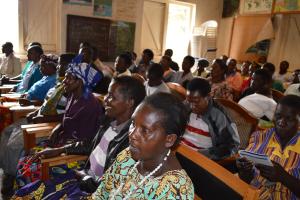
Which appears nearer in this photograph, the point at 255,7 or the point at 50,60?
the point at 50,60

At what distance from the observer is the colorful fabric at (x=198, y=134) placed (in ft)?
6.91

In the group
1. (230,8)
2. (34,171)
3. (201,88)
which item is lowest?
(34,171)

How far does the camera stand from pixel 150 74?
11.9 feet

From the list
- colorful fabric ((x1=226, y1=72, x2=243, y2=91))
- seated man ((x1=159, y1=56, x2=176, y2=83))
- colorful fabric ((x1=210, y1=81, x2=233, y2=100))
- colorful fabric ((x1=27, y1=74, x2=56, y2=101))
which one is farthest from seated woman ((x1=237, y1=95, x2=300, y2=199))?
colorful fabric ((x1=226, y1=72, x2=243, y2=91))

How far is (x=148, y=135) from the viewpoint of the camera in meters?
1.07

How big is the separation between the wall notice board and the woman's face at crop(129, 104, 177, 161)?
572 centimetres

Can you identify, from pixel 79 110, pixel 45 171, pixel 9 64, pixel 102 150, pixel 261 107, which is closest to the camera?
pixel 102 150

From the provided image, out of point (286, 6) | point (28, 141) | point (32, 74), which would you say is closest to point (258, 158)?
point (28, 141)

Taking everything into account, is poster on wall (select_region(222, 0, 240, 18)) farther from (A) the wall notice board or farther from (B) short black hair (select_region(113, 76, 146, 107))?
(B) short black hair (select_region(113, 76, 146, 107))

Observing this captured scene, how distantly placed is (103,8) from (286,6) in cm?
426

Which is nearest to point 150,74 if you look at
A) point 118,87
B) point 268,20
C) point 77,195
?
point 118,87

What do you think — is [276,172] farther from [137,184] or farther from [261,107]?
[261,107]

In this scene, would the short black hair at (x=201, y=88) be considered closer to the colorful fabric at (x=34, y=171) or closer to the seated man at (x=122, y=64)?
the colorful fabric at (x=34, y=171)

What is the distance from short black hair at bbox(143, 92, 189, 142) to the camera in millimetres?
1068
